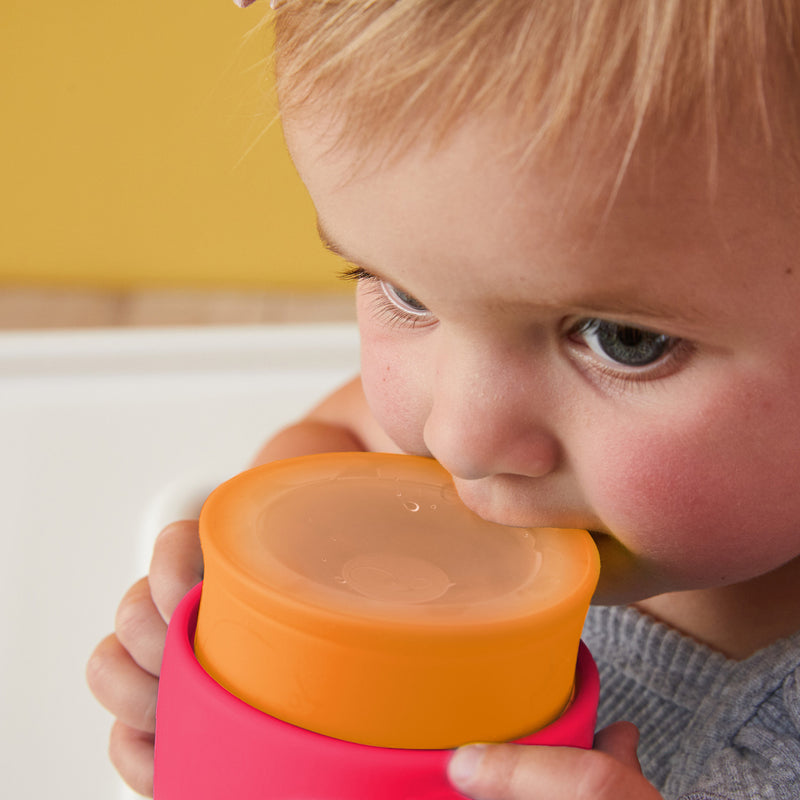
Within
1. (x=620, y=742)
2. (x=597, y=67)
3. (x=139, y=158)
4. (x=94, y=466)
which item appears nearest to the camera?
(x=597, y=67)

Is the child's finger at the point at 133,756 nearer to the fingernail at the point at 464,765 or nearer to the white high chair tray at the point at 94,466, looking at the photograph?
the white high chair tray at the point at 94,466

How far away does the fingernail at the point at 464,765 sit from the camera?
311 millimetres

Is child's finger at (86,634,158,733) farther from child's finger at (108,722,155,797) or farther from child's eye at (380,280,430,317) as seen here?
child's eye at (380,280,430,317)

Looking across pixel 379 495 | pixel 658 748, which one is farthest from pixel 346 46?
pixel 658 748

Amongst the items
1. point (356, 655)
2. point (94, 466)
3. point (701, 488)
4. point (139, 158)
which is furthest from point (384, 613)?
point (139, 158)

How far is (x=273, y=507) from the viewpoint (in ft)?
1.22

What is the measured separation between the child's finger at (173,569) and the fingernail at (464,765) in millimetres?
195

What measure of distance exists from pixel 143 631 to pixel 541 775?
8.8 inches

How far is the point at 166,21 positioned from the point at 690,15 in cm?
89

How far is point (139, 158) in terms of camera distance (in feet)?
3.78

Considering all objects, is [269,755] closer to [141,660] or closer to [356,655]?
[356,655]

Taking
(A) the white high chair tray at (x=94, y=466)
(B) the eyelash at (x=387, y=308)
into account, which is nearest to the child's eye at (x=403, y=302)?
(B) the eyelash at (x=387, y=308)

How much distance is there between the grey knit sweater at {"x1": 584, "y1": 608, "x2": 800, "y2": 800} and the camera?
439 millimetres

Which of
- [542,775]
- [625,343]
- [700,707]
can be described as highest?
[625,343]
